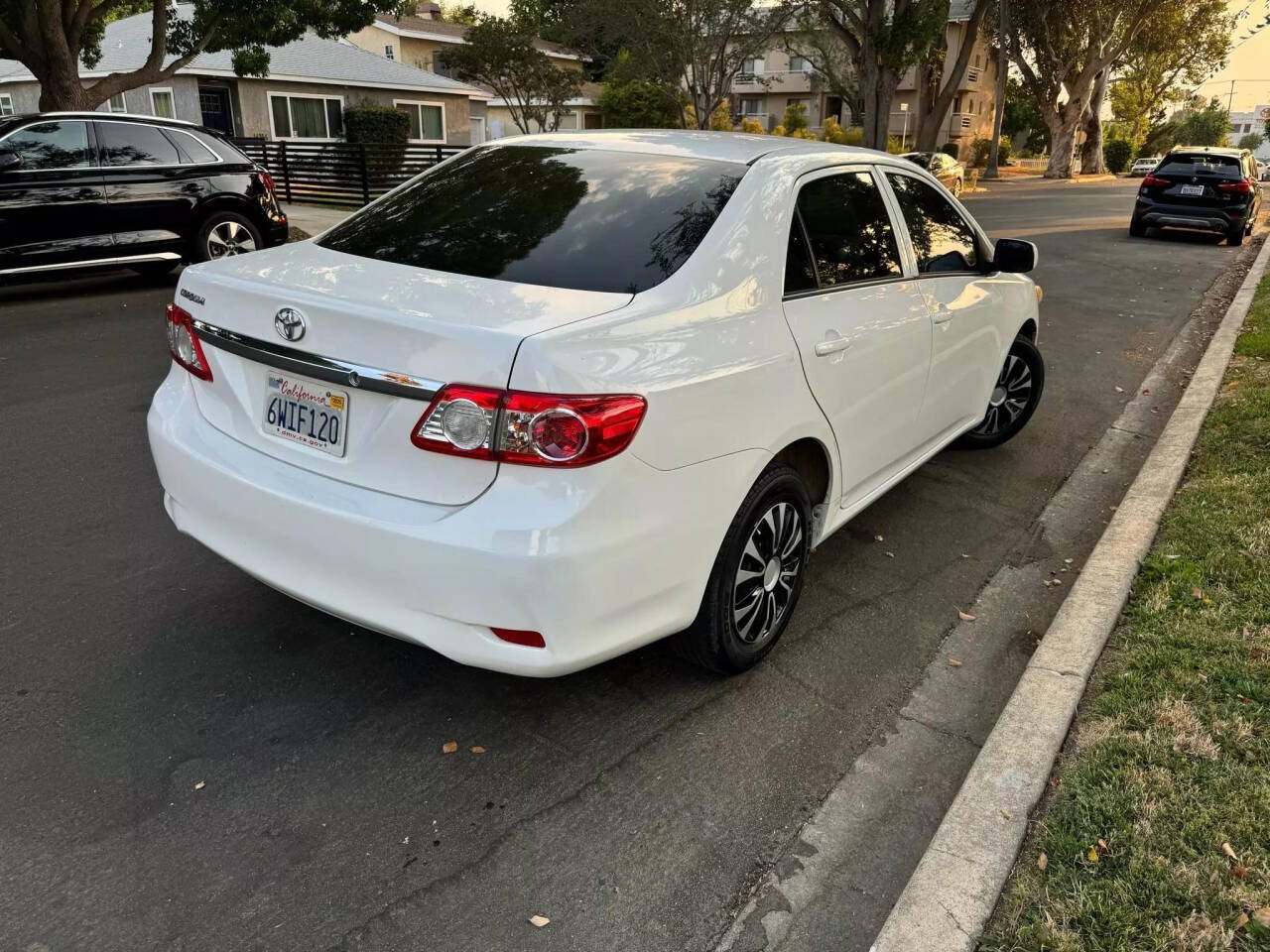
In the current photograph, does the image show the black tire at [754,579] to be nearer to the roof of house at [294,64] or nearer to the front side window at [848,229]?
the front side window at [848,229]

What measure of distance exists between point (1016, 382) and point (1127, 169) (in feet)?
202

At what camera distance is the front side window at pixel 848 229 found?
11.6 ft

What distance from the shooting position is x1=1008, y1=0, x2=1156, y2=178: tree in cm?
4147

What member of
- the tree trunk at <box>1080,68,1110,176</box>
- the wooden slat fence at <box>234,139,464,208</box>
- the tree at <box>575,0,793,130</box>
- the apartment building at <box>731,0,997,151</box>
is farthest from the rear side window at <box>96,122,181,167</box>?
the apartment building at <box>731,0,997,151</box>

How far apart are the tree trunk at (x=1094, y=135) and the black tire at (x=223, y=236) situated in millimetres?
49070

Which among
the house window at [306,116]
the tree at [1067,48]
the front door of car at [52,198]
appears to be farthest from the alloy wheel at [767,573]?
the tree at [1067,48]

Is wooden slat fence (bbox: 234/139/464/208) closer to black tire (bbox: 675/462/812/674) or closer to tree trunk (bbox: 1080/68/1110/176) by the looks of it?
black tire (bbox: 675/462/812/674)

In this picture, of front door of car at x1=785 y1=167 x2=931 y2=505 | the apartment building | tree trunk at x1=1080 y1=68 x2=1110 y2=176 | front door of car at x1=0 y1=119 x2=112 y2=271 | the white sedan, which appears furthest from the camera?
the apartment building

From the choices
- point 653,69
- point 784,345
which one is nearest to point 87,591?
point 784,345

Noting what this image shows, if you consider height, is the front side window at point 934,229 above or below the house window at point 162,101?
below

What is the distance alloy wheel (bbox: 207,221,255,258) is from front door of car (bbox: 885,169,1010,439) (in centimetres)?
807

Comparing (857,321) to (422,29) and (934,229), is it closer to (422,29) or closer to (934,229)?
(934,229)

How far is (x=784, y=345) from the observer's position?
3.17m

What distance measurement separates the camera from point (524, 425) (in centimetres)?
248
